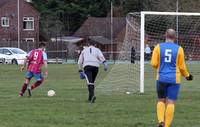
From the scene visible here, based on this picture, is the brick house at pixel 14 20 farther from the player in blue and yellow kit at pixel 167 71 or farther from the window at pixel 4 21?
the player in blue and yellow kit at pixel 167 71

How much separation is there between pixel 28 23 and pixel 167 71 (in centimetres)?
8046

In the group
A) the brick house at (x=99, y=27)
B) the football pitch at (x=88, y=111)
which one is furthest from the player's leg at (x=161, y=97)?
the brick house at (x=99, y=27)

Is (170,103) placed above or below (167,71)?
below

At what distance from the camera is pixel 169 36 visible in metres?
12.5

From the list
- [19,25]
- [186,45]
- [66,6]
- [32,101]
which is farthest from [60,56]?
[32,101]

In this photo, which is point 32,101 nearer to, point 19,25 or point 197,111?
point 197,111

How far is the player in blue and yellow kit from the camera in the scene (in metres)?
12.5

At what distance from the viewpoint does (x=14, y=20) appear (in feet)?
298

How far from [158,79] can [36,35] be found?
79401mm

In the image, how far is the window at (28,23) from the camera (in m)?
91.4

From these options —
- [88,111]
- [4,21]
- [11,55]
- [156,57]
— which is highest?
[4,21]

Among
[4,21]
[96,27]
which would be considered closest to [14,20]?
[4,21]

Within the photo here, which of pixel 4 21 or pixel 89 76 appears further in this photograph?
pixel 4 21

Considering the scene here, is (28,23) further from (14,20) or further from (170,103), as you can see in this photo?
(170,103)
